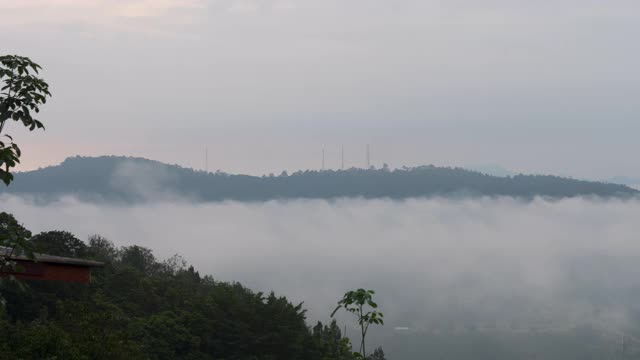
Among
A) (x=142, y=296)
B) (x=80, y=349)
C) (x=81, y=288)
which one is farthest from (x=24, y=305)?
(x=80, y=349)

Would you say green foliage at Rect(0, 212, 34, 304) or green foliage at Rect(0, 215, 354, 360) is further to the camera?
green foliage at Rect(0, 215, 354, 360)

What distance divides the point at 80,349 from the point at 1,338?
4064mm

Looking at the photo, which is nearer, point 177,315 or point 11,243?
point 11,243

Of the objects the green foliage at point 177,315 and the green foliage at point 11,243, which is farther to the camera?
the green foliage at point 177,315

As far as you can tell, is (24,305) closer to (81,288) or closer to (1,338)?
(81,288)

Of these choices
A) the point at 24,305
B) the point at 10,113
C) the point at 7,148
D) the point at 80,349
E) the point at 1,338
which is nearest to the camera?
the point at 7,148

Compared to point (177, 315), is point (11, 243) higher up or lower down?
higher up

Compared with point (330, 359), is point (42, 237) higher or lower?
higher

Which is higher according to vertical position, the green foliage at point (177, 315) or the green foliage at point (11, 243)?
the green foliage at point (11, 243)

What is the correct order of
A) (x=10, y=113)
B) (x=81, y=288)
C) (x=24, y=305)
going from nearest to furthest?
(x=10, y=113) → (x=24, y=305) → (x=81, y=288)

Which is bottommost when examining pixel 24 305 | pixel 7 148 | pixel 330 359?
pixel 330 359

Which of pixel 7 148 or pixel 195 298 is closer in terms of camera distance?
pixel 7 148

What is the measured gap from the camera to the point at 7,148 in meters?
8.73

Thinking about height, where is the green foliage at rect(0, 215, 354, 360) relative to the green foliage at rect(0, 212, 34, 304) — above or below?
below
